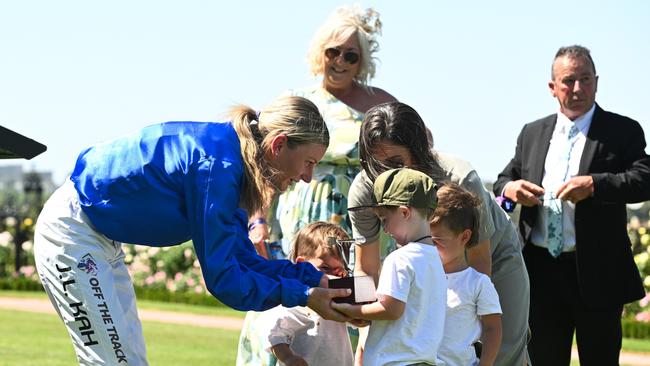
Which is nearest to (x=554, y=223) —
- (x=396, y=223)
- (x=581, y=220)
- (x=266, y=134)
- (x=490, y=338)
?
(x=581, y=220)

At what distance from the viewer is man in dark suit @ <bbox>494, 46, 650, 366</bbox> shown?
7.30 meters

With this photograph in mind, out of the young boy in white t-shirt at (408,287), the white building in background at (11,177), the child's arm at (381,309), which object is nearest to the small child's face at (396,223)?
the young boy in white t-shirt at (408,287)

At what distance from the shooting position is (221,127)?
4855 mm

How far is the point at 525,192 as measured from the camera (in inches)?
288

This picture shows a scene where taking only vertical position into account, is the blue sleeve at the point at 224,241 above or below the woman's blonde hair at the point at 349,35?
below

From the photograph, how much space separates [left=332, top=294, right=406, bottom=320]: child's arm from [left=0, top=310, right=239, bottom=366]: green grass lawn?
6617 mm

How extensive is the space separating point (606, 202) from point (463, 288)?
2.35 m

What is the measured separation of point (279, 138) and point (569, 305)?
131 inches

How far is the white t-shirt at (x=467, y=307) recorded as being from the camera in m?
5.21

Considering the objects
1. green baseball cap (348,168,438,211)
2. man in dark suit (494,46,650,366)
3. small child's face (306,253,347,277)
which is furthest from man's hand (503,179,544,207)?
green baseball cap (348,168,438,211)

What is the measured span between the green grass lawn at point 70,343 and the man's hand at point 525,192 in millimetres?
4848

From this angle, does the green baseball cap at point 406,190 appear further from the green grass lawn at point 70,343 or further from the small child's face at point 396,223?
the green grass lawn at point 70,343

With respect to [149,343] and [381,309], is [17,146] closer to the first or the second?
[381,309]

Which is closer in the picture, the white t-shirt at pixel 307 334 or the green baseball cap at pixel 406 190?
the green baseball cap at pixel 406 190
